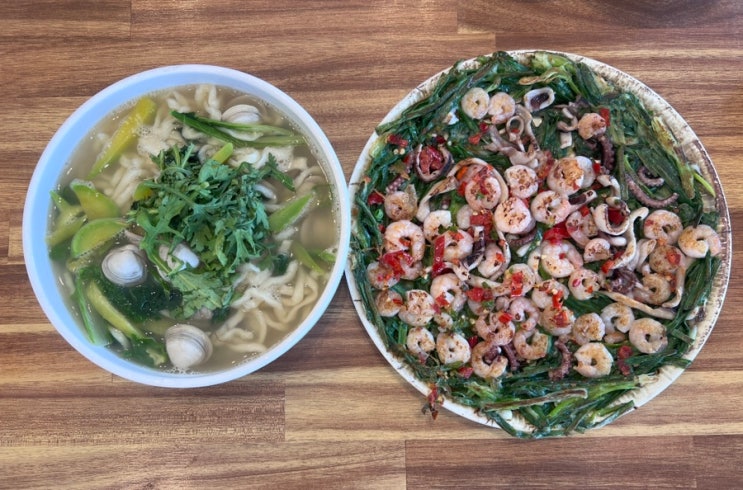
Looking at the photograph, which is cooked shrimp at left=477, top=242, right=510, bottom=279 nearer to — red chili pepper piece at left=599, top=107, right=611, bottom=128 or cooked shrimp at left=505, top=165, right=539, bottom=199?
cooked shrimp at left=505, top=165, right=539, bottom=199

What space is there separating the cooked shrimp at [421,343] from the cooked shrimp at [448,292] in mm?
99

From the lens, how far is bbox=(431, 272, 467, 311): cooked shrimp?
1.95 m

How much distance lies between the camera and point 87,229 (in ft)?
5.84

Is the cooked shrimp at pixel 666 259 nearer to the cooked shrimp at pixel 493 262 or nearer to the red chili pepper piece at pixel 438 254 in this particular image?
the cooked shrimp at pixel 493 262

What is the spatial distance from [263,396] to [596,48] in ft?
5.20

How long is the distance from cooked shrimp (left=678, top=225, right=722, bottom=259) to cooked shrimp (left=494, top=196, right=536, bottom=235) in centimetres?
48

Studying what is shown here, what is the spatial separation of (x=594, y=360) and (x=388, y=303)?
0.65 meters

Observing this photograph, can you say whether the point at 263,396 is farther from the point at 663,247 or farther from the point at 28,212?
the point at 663,247

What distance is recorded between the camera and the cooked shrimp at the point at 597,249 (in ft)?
6.41

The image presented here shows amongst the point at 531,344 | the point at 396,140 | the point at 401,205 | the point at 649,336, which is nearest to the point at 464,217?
the point at 401,205

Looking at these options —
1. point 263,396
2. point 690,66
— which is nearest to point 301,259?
point 263,396

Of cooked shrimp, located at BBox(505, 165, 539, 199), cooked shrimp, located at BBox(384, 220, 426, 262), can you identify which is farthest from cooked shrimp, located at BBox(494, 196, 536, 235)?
cooked shrimp, located at BBox(384, 220, 426, 262)

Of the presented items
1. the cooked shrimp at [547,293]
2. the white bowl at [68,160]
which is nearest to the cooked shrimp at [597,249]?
the cooked shrimp at [547,293]

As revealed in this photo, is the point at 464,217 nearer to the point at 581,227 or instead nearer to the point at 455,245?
the point at 455,245
